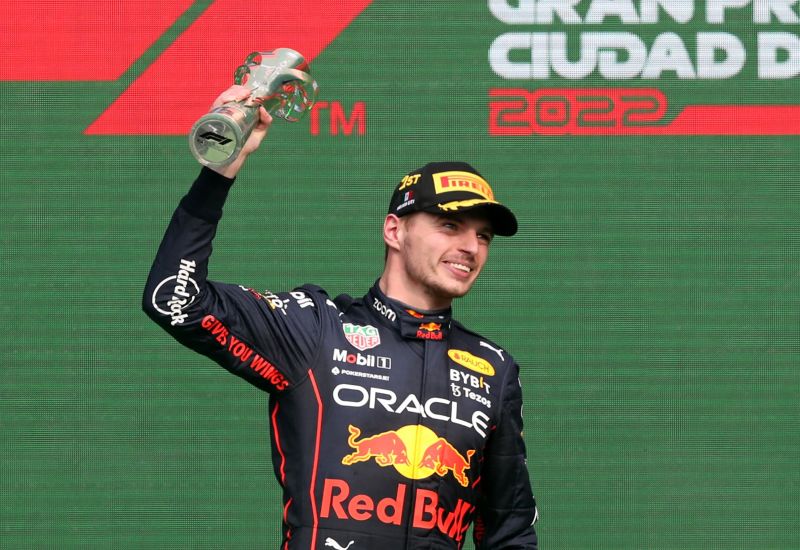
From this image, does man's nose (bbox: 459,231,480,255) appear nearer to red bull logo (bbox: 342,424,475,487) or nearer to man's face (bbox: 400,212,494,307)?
man's face (bbox: 400,212,494,307)

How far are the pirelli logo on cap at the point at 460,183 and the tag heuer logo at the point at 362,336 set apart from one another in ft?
1.30

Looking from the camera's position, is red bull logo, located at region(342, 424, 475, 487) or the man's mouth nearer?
red bull logo, located at region(342, 424, 475, 487)

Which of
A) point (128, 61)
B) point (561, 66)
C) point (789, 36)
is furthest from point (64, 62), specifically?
point (789, 36)

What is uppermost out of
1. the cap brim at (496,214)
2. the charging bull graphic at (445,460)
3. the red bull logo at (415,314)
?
Result: the cap brim at (496,214)

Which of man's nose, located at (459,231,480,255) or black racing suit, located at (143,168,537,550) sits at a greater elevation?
man's nose, located at (459,231,480,255)

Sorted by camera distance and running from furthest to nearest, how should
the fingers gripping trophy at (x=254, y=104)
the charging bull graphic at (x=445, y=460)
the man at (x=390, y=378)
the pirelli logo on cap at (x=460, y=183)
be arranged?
1. the pirelli logo on cap at (x=460, y=183)
2. the charging bull graphic at (x=445, y=460)
3. the man at (x=390, y=378)
4. the fingers gripping trophy at (x=254, y=104)

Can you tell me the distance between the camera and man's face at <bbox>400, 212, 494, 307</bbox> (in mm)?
3988

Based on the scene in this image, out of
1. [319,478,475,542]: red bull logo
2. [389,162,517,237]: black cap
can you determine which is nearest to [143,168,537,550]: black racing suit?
[319,478,475,542]: red bull logo

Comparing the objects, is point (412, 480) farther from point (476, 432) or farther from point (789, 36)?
point (789, 36)

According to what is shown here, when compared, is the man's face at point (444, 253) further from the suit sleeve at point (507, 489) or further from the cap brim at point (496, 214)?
the suit sleeve at point (507, 489)

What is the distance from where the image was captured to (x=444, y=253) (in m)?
3.99

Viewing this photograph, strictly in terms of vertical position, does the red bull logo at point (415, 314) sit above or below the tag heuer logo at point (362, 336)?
above

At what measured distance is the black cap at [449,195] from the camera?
3992mm

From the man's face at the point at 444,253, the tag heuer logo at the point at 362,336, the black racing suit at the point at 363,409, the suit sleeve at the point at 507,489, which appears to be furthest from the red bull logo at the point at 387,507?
the man's face at the point at 444,253
